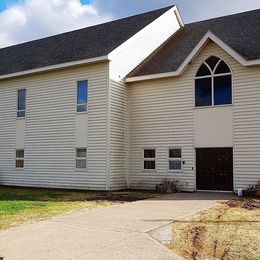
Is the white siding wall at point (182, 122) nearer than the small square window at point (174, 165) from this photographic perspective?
Yes

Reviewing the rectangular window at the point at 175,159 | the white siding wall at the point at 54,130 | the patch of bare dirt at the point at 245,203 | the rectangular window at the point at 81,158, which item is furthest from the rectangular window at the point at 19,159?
the patch of bare dirt at the point at 245,203

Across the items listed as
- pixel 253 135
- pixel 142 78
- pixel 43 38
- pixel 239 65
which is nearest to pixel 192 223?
pixel 253 135

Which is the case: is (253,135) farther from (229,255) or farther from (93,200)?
(229,255)

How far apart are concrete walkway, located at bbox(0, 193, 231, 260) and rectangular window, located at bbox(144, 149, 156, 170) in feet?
24.9

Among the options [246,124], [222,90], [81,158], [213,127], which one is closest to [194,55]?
[222,90]

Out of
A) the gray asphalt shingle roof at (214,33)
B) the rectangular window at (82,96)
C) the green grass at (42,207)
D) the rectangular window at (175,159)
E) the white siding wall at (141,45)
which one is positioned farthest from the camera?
the rectangular window at (82,96)

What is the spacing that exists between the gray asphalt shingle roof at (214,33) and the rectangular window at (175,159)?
418 centimetres

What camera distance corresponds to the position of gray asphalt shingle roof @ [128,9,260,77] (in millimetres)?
20255

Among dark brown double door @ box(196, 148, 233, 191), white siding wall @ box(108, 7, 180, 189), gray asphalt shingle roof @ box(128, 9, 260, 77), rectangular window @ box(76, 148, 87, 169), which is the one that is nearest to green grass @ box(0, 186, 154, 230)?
white siding wall @ box(108, 7, 180, 189)

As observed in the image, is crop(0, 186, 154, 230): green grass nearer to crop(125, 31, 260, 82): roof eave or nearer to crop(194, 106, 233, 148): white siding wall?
crop(194, 106, 233, 148): white siding wall

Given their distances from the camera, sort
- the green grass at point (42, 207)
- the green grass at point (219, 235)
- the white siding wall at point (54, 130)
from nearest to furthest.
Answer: the green grass at point (219, 235) < the green grass at point (42, 207) < the white siding wall at point (54, 130)

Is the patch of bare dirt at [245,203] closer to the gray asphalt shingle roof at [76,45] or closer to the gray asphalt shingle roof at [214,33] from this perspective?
the gray asphalt shingle roof at [214,33]

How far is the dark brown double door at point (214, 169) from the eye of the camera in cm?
1878

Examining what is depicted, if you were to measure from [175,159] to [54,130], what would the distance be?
716 cm
